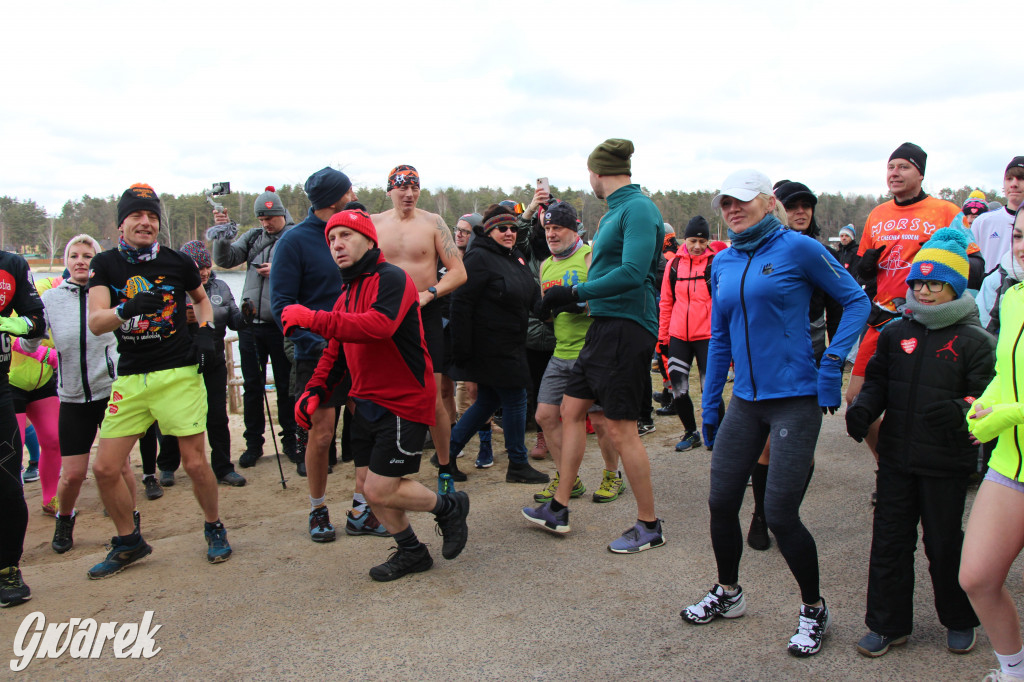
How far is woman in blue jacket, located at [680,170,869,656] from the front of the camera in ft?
9.76

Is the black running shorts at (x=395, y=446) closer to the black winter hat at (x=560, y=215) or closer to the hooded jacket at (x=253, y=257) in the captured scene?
the black winter hat at (x=560, y=215)

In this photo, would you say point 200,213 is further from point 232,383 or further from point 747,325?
point 747,325

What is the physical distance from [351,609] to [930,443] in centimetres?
280

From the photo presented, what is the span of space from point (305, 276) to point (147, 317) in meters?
1.04

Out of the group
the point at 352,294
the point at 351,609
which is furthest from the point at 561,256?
the point at 351,609

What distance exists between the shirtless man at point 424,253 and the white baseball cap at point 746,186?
2.55m

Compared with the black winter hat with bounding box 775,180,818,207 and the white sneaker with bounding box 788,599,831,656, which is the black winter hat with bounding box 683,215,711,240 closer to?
the black winter hat with bounding box 775,180,818,207

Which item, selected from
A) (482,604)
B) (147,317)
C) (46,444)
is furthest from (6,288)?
(482,604)

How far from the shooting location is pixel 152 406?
4.04 m

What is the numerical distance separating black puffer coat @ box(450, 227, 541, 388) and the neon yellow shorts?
2073 mm

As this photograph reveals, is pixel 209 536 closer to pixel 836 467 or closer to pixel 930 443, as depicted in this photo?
pixel 930 443

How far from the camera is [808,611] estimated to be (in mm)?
3010

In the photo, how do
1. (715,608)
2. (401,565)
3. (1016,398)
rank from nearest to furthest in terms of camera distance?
(1016,398), (715,608), (401,565)

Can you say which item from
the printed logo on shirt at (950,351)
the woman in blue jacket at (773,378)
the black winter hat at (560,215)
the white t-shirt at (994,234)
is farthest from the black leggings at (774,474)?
the white t-shirt at (994,234)
